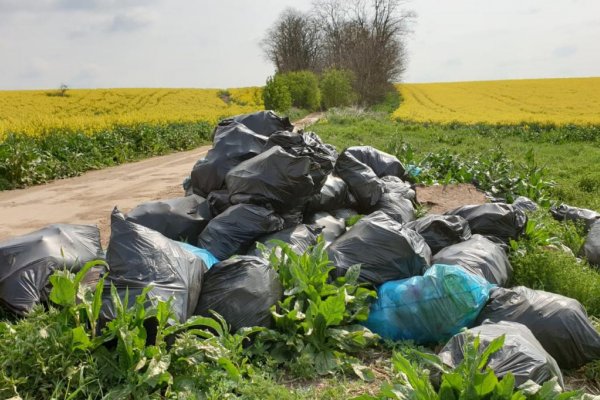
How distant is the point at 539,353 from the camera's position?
226cm

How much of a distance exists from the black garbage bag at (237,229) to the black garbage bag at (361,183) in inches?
43.6

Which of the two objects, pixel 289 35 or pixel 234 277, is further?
pixel 289 35

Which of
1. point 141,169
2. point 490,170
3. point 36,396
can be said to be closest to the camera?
point 36,396

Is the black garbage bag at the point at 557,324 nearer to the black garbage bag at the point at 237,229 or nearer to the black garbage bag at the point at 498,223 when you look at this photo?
the black garbage bag at the point at 498,223

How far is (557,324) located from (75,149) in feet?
33.6

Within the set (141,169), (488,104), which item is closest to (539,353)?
(141,169)

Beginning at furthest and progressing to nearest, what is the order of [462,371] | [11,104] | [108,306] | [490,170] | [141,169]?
[11,104]
[141,169]
[490,170]
[108,306]
[462,371]

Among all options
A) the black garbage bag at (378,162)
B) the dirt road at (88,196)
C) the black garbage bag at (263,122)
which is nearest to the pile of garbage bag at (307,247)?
the black garbage bag at (263,122)

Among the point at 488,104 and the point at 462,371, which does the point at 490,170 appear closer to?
the point at 462,371

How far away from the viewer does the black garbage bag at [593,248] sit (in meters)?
4.07

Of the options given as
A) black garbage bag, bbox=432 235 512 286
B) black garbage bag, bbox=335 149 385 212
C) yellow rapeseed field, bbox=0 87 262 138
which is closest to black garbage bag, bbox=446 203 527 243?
black garbage bag, bbox=432 235 512 286

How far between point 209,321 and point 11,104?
31039 millimetres

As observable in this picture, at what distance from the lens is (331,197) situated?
4.29 m

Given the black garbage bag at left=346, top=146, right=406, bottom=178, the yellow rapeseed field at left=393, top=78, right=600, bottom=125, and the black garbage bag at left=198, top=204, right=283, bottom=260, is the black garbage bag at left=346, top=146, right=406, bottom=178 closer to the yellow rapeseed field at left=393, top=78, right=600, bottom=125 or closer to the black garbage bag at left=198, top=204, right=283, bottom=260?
the black garbage bag at left=198, top=204, right=283, bottom=260
